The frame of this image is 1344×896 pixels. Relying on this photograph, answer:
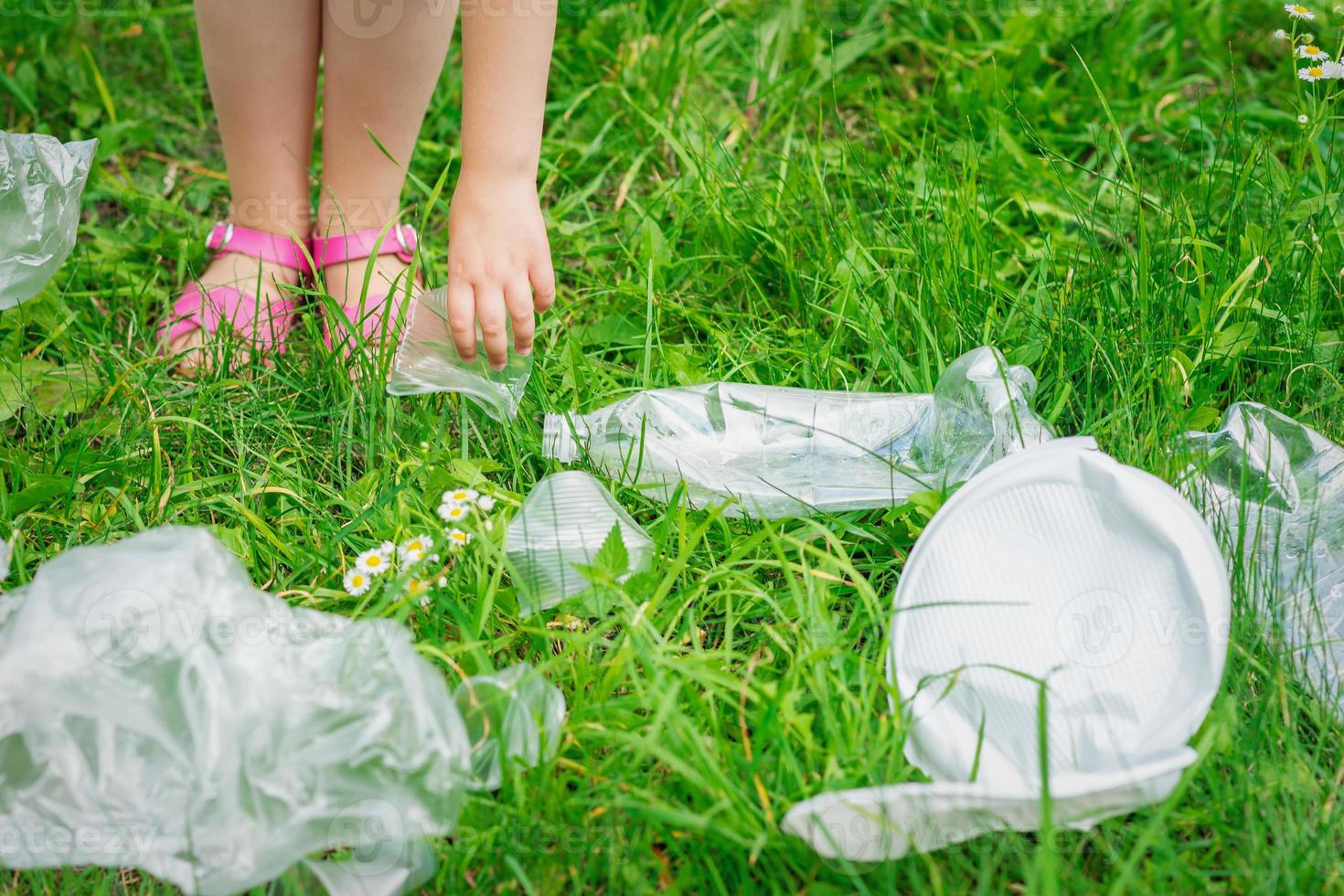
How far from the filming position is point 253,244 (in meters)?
1.81

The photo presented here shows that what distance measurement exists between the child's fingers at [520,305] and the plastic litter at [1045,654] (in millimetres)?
587

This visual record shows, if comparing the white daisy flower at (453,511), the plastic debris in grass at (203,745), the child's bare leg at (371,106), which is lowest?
the plastic debris in grass at (203,745)

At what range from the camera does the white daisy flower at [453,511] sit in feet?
4.28

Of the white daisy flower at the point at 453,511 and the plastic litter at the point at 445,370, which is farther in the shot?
the plastic litter at the point at 445,370

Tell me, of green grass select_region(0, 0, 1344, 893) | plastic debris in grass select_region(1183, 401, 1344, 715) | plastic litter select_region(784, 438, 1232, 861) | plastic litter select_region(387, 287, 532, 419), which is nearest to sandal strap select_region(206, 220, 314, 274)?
green grass select_region(0, 0, 1344, 893)

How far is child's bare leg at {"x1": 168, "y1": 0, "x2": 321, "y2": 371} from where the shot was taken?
165cm

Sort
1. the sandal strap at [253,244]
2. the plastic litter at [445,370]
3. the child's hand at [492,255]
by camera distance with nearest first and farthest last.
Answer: the child's hand at [492,255] → the plastic litter at [445,370] → the sandal strap at [253,244]

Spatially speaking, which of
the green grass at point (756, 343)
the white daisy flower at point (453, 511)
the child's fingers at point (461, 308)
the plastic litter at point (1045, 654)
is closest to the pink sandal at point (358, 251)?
the green grass at point (756, 343)

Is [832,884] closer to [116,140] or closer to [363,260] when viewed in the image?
[363,260]

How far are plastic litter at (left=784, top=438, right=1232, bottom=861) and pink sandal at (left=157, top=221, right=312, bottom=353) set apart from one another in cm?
106

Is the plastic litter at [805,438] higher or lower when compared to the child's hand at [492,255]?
lower

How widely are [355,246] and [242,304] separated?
0.67 ft

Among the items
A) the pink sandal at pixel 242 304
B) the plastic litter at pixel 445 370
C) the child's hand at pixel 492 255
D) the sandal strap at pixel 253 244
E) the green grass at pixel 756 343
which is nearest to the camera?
the green grass at pixel 756 343

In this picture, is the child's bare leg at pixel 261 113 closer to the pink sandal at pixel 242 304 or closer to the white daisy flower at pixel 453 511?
the pink sandal at pixel 242 304
